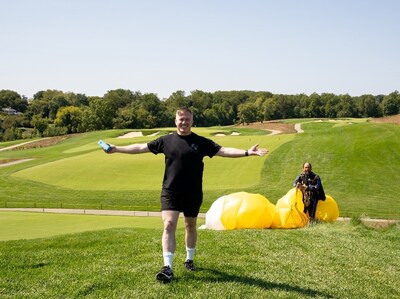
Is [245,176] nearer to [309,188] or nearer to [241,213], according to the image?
[309,188]

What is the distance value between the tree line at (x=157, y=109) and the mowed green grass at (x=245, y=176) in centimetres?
5824

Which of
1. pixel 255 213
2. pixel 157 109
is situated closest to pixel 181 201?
pixel 255 213

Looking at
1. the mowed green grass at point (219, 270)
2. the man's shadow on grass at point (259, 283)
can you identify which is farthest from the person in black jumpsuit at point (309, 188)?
the man's shadow on grass at point (259, 283)

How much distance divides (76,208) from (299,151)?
25010mm

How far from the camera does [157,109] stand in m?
119

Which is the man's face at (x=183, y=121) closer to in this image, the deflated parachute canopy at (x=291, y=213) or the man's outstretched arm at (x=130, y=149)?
the man's outstretched arm at (x=130, y=149)

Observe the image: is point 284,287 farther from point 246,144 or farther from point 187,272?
point 246,144

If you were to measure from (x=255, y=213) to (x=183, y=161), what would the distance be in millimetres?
6866

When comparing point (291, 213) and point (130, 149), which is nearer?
point (130, 149)

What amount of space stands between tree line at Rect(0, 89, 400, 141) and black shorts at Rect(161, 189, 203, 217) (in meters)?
101

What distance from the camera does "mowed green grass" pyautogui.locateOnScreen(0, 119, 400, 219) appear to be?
32438mm

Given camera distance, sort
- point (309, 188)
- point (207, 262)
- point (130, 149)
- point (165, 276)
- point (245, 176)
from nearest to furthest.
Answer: point (165, 276) < point (130, 149) < point (207, 262) < point (309, 188) < point (245, 176)

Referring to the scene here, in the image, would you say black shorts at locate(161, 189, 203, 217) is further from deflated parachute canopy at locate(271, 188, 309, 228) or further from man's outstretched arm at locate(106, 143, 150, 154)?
deflated parachute canopy at locate(271, 188, 309, 228)

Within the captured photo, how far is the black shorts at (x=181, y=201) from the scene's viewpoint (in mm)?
6617
